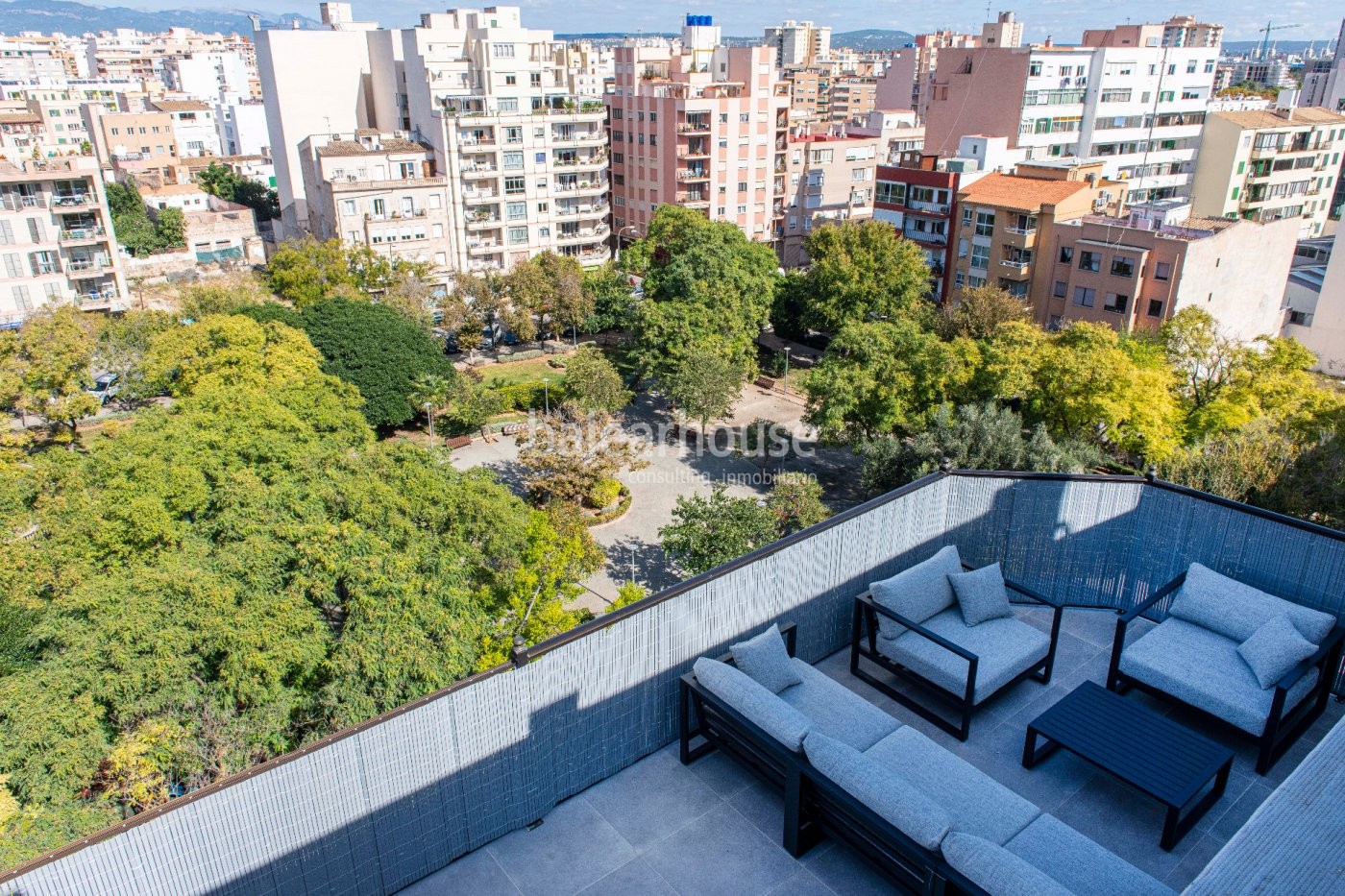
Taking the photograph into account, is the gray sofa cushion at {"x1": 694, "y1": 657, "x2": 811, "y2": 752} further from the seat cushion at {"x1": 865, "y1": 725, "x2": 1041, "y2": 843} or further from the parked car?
the parked car

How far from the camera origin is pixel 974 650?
8.91 metres

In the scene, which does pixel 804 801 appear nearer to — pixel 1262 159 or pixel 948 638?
pixel 948 638

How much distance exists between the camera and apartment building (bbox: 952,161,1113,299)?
126 ft

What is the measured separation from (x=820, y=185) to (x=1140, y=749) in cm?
5542

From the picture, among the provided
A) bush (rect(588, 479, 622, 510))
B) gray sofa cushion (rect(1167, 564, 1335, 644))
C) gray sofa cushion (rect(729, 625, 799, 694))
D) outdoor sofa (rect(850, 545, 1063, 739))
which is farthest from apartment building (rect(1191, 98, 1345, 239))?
gray sofa cushion (rect(729, 625, 799, 694))

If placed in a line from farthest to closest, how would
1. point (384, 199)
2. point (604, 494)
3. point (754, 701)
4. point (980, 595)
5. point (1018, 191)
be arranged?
point (384, 199), point (1018, 191), point (604, 494), point (980, 595), point (754, 701)

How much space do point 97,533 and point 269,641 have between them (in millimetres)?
5251

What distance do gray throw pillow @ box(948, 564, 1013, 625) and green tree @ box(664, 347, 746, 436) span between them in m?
19.9

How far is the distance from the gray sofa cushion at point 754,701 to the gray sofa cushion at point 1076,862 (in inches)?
67.4

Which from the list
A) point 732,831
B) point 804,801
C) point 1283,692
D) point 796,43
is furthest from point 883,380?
point 796,43

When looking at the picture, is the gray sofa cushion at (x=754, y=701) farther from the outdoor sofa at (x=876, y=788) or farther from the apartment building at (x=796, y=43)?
the apartment building at (x=796, y=43)

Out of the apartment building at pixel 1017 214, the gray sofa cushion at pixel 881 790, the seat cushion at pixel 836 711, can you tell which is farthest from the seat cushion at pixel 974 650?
the apartment building at pixel 1017 214

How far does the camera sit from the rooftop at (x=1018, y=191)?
127 feet

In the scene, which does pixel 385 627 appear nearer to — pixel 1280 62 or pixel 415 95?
pixel 415 95
